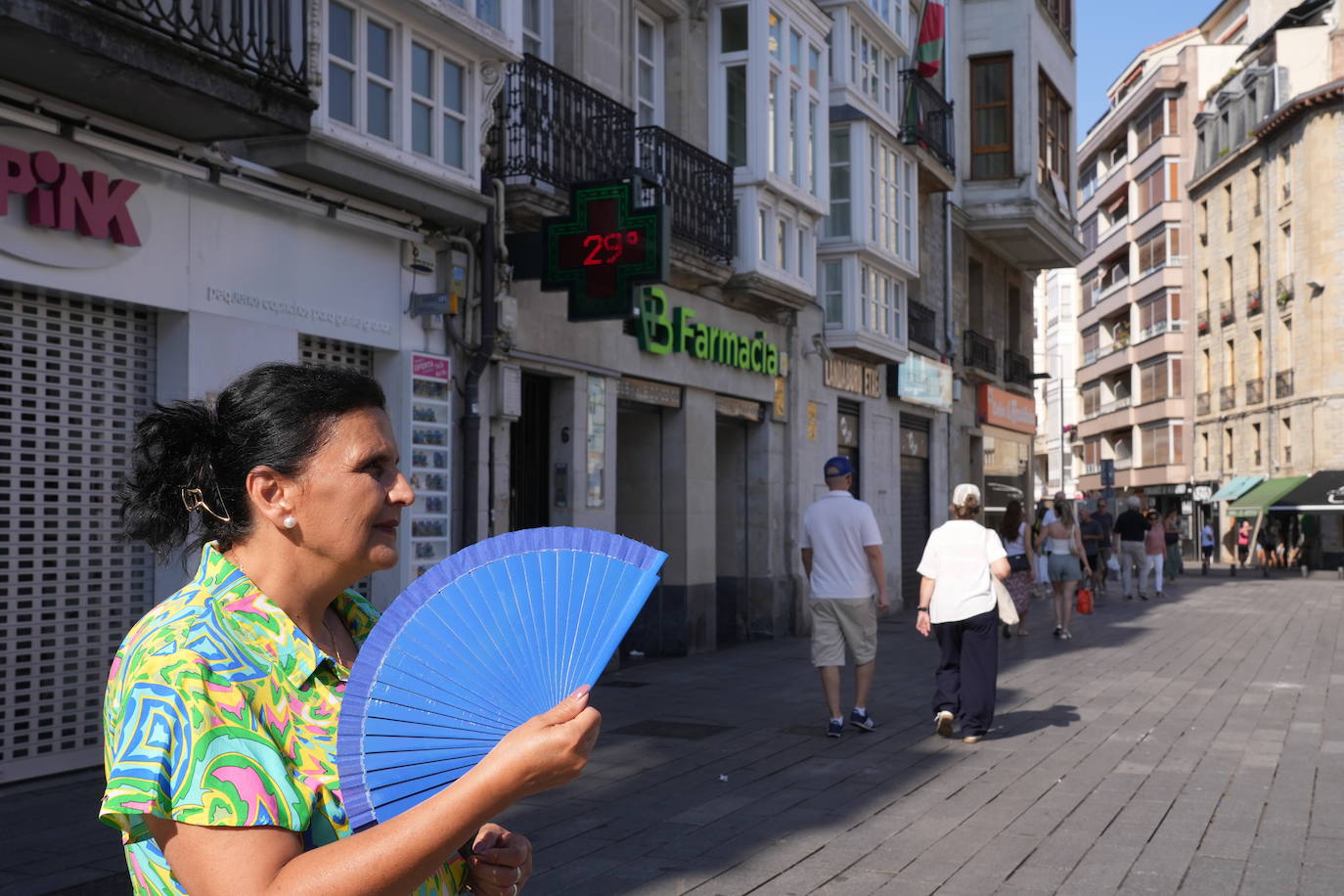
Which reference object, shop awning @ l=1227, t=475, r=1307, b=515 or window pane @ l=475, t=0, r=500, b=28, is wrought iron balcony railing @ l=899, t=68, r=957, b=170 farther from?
shop awning @ l=1227, t=475, r=1307, b=515

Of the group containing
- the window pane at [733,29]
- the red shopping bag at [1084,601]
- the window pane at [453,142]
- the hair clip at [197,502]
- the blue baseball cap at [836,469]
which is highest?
the window pane at [733,29]

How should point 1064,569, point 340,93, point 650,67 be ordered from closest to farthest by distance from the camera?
point 340,93 → point 650,67 → point 1064,569

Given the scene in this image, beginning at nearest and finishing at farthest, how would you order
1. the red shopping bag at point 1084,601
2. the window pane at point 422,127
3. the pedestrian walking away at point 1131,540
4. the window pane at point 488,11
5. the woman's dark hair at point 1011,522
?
the window pane at point 422,127 < the window pane at point 488,11 < the woman's dark hair at point 1011,522 < the red shopping bag at point 1084,601 < the pedestrian walking away at point 1131,540

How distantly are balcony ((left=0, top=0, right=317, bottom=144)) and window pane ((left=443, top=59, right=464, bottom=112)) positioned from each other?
198 cm

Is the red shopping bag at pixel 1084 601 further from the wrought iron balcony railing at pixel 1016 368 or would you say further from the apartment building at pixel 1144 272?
the apartment building at pixel 1144 272

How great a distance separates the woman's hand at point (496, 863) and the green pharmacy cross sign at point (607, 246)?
446 inches

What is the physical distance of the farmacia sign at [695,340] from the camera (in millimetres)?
16406

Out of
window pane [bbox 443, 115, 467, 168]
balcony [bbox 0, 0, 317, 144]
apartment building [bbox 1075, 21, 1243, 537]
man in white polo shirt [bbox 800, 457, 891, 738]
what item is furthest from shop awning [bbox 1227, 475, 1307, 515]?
balcony [bbox 0, 0, 317, 144]

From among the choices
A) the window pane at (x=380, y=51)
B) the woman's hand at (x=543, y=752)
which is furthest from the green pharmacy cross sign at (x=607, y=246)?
the woman's hand at (x=543, y=752)

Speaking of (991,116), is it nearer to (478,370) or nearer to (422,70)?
(478,370)

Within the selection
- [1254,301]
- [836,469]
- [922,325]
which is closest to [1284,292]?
[1254,301]

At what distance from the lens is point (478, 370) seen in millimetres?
12969

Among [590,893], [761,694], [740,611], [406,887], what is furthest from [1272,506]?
[406,887]

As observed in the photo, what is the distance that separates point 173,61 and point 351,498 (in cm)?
763
